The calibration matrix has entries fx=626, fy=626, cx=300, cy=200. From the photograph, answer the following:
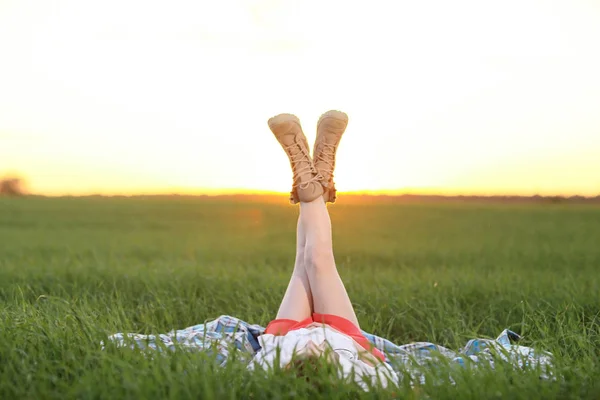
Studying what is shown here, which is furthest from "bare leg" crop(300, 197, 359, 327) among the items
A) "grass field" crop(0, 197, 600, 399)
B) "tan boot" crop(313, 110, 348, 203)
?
"grass field" crop(0, 197, 600, 399)

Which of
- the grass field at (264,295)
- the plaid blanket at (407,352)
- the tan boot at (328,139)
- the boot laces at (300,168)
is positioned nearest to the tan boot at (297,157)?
the boot laces at (300,168)

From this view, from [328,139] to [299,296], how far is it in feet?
3.77

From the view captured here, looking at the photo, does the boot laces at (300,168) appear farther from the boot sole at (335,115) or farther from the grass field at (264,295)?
the grass field at (264,295)

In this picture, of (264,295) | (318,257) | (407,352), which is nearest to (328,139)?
(318,257)

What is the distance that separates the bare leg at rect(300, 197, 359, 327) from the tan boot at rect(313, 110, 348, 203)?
0.37 metres

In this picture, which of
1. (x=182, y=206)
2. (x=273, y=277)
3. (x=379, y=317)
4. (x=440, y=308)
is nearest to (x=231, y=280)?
(x=273, y=277)

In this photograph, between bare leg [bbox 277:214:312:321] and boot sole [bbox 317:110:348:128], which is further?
boot sole [bbox 317:110:348:128]

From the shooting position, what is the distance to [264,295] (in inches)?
235

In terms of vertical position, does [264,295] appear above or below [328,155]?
below

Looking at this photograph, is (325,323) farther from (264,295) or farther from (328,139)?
(264,295)

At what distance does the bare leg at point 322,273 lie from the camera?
3.86 metres

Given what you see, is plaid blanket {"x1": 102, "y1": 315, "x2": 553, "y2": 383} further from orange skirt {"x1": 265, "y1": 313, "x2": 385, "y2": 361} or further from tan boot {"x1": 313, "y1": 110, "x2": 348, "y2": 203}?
tan boot {"x1": 313, "y1": 110, "x2": 348, "y2": 203}

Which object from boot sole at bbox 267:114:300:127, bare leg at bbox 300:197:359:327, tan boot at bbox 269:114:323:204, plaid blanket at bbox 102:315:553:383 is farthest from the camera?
boot sole at bbox 267:114:300:127

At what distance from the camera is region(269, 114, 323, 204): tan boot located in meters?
4.07
